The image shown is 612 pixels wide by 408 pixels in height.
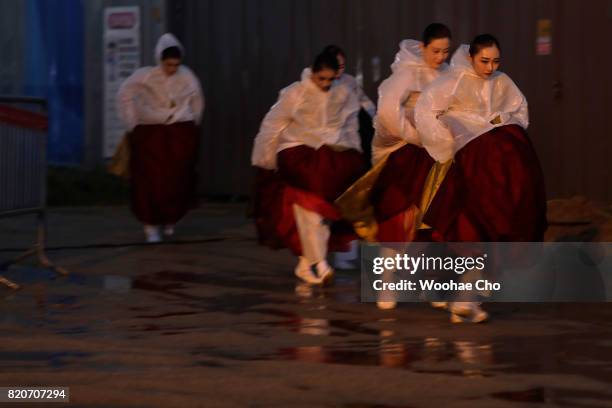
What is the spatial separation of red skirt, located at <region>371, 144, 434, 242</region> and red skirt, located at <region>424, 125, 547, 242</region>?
0.62 m

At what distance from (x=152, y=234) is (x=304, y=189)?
3572 mm

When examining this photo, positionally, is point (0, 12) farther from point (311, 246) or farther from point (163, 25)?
point (311, 246)

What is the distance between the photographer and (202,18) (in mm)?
19250

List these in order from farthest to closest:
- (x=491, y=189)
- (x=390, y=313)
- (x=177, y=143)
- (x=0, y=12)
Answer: (x=0, y=12) → (x=177, y=143) → (x=390, y=313) → (x=491, y=189)

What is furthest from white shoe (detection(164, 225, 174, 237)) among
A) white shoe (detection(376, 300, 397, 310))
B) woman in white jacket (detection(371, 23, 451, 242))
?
Answer: white shoe (detection(376, 300, 397, 310))

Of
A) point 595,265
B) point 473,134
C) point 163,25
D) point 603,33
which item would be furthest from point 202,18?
point 473,134

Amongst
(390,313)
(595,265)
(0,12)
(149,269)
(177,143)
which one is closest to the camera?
(390,313)

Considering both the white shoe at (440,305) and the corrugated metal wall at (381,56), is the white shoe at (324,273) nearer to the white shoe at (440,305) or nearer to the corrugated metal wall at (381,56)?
the white shoe at (440,305)

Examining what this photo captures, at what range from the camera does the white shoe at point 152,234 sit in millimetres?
14844

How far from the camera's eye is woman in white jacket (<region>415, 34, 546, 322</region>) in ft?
30.9

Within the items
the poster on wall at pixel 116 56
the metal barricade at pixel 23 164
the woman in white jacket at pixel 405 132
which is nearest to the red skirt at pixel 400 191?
the woman in white jacket at pixel 405 132

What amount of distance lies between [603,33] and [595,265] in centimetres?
477

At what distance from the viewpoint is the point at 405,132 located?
1023 centimetres

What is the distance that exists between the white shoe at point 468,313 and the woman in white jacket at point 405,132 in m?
0.90
